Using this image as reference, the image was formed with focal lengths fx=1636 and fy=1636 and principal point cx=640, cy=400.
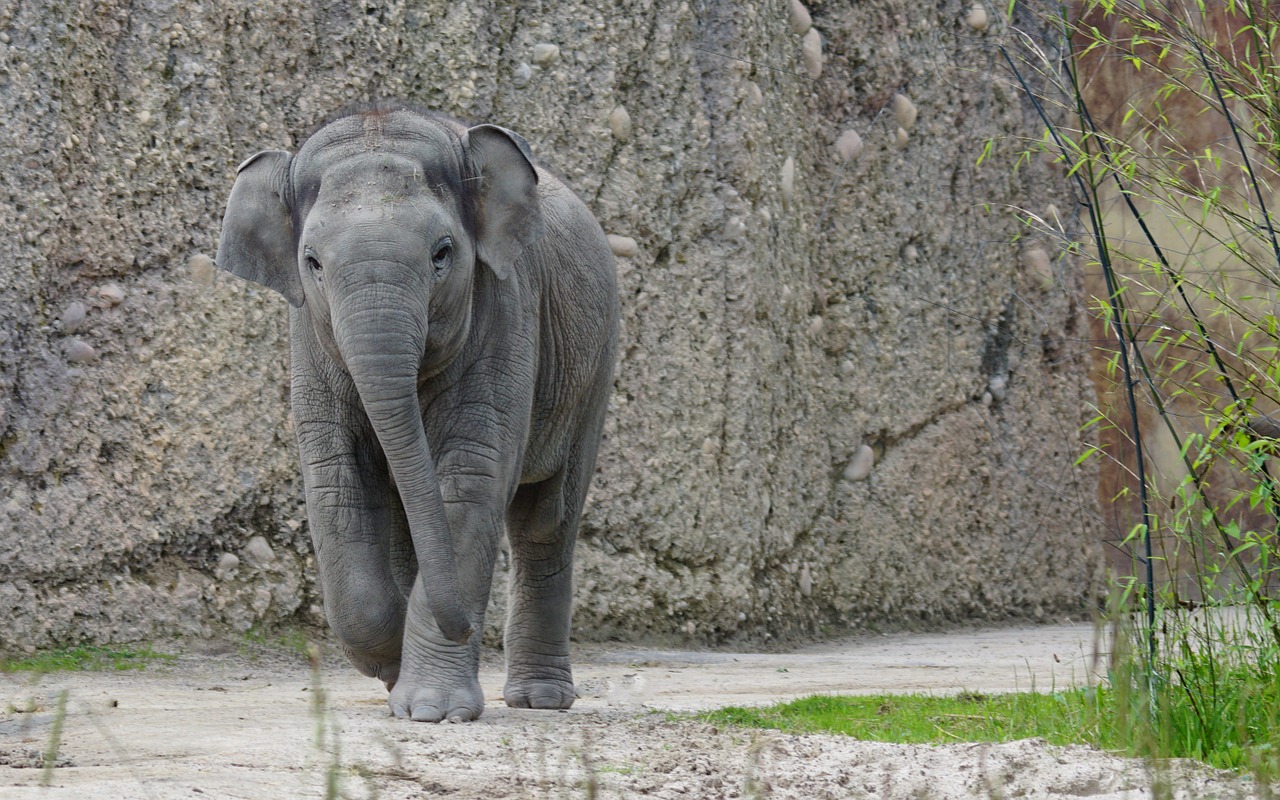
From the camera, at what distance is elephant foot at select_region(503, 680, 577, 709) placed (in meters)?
5.64

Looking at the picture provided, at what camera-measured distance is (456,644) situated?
4930 mm

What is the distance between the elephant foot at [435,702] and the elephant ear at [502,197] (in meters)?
1.27

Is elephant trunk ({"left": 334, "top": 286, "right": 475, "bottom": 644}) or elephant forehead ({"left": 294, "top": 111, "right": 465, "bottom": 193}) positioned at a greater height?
elephant forehead ({"left": 294, "top": 111, "right": 465, "bottom": 193})

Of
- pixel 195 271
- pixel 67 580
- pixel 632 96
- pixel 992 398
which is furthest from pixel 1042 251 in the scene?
pixel 67 580

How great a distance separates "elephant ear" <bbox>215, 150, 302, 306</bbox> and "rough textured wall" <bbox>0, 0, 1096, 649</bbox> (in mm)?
2554

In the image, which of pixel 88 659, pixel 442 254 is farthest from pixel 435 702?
pixel 88 659

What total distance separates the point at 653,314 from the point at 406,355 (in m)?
3.76

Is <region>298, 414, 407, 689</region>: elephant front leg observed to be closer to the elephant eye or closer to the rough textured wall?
the elephant eye

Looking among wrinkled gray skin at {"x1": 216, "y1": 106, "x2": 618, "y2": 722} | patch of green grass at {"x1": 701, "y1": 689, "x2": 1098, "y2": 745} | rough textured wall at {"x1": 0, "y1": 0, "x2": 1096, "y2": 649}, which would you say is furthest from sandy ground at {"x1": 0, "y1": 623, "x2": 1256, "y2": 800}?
rough textured wall at {"x1": 0, "y1": 0, "x2": 1096, "y2": 649}

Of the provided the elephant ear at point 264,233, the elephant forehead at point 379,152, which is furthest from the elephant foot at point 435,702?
the elephant forehead at point 379,152

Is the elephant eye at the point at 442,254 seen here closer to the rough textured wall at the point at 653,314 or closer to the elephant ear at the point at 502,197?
the elephant ear at the point at 502,197

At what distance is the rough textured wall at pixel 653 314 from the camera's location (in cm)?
728

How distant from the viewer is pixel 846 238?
9.45 meters

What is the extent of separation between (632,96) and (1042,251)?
320 cm
